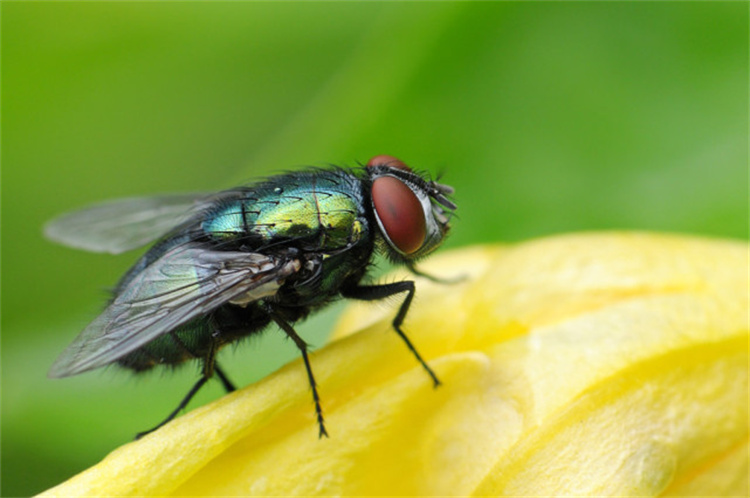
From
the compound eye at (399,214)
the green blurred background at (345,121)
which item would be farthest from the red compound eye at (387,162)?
the green blurred background at (345,121)

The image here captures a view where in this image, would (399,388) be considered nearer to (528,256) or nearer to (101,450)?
(528,256)

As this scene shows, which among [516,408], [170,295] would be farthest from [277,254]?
[516,408]

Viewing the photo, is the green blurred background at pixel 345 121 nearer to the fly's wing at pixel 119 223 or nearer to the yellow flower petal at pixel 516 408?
the fly's wing at pixel 119 223

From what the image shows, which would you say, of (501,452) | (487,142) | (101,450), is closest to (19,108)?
(101,450)

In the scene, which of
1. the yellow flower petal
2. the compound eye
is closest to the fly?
the compound eye

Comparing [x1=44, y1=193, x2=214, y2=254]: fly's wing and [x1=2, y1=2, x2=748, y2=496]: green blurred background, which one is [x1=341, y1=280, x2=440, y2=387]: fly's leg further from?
[x1=44, y1=193, x2=214, y2=254]: fly's wing
